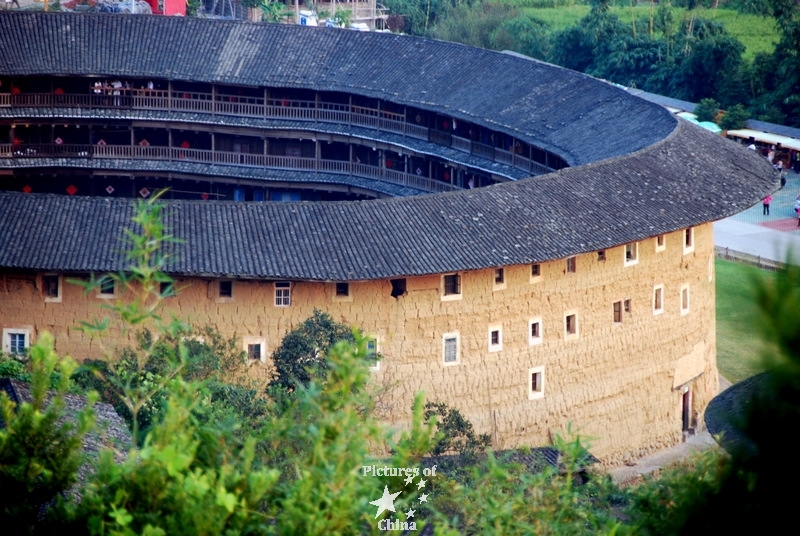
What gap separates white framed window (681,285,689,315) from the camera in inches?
1489

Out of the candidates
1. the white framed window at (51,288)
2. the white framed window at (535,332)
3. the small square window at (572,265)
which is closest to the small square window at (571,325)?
the white framed window at (535,332)

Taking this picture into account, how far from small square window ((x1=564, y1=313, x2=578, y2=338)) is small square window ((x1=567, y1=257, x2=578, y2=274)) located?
98cm

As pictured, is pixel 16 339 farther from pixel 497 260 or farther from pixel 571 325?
pixel 571 325

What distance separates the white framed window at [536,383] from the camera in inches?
1367

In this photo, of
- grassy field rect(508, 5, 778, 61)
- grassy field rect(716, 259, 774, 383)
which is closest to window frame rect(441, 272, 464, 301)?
grassy field rect(716, 259, 774, 383)

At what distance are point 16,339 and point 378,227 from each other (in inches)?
311

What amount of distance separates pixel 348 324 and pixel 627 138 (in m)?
12.0

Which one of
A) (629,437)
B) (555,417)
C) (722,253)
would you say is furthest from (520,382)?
(722,253)

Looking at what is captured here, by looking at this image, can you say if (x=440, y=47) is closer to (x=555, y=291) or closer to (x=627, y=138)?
(x=627, y=138)

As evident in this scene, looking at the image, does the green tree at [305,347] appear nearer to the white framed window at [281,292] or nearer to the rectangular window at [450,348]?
the white framed window at [281,292]

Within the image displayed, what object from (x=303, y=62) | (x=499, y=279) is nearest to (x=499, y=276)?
(x=499, y=279)

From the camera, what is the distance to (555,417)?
115 feet

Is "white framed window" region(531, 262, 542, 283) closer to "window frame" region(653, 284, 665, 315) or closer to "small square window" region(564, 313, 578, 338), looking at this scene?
"small square window" region(564, 313, 578, 338)

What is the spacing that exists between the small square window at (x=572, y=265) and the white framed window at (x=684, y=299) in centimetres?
405
